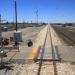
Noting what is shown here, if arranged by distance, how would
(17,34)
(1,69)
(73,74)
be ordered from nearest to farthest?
(73,74) < (1,69) < (17,34)

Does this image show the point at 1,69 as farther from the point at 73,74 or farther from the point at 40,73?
the point at 73,74

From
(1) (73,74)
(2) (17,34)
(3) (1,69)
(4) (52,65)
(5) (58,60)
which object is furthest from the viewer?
(2) (17,34)

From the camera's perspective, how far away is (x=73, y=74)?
13.2 m

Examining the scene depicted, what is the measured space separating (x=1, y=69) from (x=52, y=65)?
11.1 ft

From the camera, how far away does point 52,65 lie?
52.3ft

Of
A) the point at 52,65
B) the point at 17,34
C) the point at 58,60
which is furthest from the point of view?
the point at 17,34

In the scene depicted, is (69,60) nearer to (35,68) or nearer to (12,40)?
(35,68)

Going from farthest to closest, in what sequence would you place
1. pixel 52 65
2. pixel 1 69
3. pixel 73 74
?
pixel 52 65 → pixel 1 69 → pixel 73 74

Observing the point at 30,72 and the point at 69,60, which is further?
the point at 69,60

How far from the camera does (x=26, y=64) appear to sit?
16406 millimetres

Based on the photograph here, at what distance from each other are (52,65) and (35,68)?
A: 4.88 feet

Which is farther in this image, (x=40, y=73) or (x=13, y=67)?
(x=13, y=67)

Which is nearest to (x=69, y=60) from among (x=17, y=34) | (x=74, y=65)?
(x=74, y=65)

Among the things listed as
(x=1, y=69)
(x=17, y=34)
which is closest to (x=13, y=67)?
(x=1, y=69)
